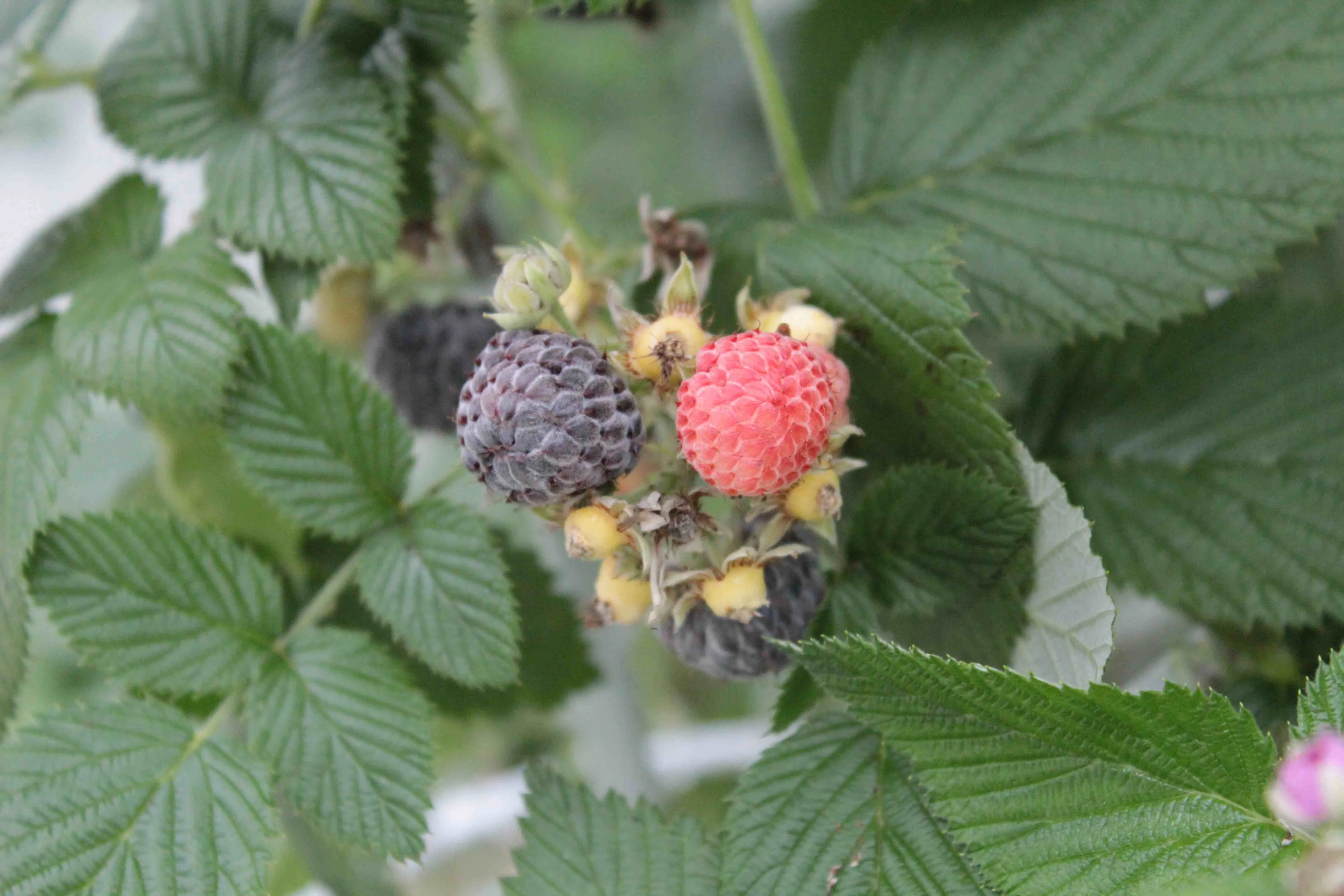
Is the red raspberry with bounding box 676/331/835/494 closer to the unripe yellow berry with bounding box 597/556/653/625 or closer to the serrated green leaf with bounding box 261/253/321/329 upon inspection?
the unripe yellow berry with bounding box 597/556/653/625

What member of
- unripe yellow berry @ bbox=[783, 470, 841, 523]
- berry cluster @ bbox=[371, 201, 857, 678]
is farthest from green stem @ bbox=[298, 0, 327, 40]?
unripe yellow berry @ bbox=[783, 470, 841, 523]

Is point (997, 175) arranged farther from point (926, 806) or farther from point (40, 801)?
point (40, 801)

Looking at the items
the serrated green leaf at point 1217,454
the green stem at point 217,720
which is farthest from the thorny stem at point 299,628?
the serrated green leaf at point 1217,454

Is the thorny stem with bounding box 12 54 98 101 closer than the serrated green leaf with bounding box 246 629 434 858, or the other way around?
the serrated green leaf with bounding box 246 629 434 858

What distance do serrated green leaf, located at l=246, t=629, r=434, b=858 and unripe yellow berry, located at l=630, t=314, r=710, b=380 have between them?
25 cm

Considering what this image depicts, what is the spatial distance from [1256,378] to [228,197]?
0.69 metres

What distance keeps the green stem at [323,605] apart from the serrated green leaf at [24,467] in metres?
0.15

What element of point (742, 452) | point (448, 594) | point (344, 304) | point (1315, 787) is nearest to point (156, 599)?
point (448, 594)

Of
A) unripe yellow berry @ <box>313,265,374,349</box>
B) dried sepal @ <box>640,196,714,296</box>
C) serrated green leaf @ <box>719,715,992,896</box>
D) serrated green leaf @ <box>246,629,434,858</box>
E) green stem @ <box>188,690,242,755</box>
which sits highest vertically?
dried sepal @ <box>640,196,714,296</box>

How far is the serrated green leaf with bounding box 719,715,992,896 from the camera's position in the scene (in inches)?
22.1

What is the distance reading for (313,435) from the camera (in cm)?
68

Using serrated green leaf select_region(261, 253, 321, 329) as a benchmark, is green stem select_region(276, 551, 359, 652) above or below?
below

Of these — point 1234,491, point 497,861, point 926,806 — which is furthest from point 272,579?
point 497,861

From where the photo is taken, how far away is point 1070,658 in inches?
21.7
